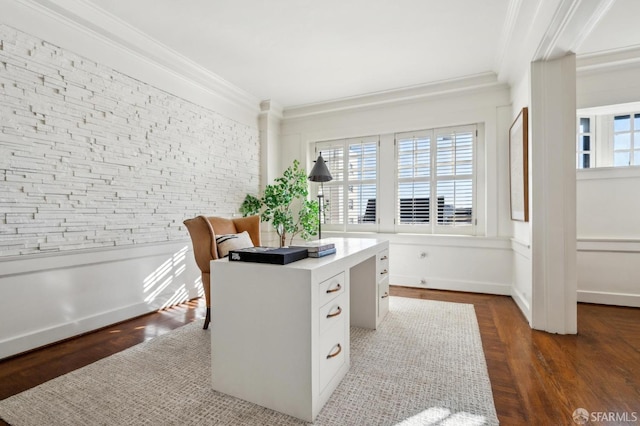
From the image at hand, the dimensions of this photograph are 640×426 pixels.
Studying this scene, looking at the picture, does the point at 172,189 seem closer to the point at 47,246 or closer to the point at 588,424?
the point at 47,246

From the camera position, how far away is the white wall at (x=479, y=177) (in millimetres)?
3635

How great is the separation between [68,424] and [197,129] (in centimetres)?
299

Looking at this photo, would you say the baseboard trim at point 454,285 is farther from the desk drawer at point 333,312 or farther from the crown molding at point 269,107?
the crown molding at point 269,107

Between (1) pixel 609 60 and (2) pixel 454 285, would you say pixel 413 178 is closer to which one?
(2) pixel 454 285

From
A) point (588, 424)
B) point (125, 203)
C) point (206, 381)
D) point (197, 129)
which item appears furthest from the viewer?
point (197, 129)

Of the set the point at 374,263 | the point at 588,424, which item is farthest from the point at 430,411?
the point at 374,263

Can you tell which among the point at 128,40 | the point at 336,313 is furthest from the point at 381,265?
the point at 128,40

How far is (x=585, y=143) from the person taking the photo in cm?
350

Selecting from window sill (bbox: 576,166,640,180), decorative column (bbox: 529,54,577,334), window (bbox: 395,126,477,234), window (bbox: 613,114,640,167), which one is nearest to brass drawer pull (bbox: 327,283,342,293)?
decorative column (bbox: 529,54,577,334)

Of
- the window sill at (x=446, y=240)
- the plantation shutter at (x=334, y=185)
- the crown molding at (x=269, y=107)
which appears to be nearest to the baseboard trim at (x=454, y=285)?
the window sill at (x=446, y=240)

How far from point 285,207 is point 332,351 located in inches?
124

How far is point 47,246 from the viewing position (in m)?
2.28

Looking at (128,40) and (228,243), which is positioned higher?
(128,40)

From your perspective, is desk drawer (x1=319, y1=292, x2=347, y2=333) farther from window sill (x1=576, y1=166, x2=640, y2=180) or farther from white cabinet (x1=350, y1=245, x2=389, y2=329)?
window sill (x1=576, y1=166, x2=640, y2=180)
